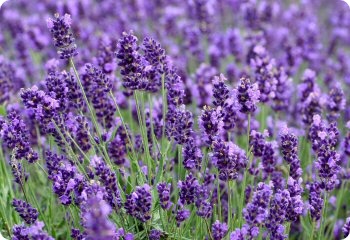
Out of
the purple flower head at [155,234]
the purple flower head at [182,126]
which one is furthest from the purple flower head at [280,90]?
the purple flower head at [155,234]

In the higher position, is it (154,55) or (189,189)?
(154,55)

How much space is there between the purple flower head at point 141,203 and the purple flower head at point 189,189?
187 mm

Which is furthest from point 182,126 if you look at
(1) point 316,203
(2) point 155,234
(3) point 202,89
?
(3) point 202,89

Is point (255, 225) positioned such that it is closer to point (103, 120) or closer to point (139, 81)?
point (139, 81)

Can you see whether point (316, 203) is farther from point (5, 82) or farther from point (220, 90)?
point (5, 82)

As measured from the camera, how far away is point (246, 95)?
3016 millimetres

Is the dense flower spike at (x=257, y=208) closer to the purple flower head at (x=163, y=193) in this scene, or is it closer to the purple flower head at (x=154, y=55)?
the purple flower head at (x=163, y=193)

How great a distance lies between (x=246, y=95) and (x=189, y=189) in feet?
1.75

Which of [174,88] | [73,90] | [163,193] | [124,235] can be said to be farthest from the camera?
[73,90]

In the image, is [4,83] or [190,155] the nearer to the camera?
[190,155]

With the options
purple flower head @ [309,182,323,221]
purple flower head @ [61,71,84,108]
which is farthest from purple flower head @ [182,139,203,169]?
purple flower head @ [61,71,84,108]

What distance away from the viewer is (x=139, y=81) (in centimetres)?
309

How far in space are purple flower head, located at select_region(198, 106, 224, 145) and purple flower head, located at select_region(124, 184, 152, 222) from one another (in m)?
0.39

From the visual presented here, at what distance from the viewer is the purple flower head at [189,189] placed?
9.48 ft
